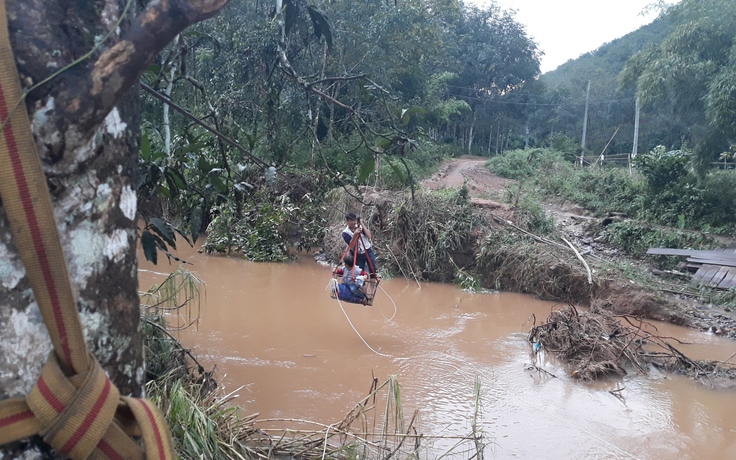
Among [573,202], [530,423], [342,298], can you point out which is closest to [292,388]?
[342,298]

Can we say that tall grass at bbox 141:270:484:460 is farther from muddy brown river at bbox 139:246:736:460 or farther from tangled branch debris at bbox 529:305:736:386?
tangled branch debris at bbox 529:305:736:386

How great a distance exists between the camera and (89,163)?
0.88m

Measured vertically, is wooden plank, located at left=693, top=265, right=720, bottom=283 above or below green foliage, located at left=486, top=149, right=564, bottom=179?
below

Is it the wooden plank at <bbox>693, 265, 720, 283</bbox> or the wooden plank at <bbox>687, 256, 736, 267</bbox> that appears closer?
the wooden plank at <bbox>693, 265, 720, 283</bbox>

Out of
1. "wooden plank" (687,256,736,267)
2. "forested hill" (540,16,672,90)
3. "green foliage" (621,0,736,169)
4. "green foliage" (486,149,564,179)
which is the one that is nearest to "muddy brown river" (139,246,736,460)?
"wooden plank" (687,256,736,267)

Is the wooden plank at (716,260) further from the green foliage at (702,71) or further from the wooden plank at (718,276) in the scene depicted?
the green foliage at (702,71)

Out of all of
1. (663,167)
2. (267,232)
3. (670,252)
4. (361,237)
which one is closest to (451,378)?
(361,237)

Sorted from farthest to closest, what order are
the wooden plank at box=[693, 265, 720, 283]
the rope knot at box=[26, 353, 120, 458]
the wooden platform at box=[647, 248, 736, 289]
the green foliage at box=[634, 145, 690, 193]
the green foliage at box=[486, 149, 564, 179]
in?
the green foliage at box=[486, 149, 564, 179] < the green foliage at box=[634, 145, 690, 193] < the wooden plank at box=[693, 265, 720, 283] < the wooden platform at box=[647, 248, 736, 289] < the rope knot at box=[26, 353, 120, 458]

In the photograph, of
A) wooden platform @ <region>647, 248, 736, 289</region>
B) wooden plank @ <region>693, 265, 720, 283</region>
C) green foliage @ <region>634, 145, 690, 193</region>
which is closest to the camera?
wooden platform @ <region>647, 248, 736, 289</region>

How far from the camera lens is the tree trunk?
797 mm

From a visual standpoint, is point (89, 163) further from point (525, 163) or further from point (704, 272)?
point (525, 163)

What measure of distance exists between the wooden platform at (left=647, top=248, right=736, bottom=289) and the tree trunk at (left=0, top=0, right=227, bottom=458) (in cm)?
1143

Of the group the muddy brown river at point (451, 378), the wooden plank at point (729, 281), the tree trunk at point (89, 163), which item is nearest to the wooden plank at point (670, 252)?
the wooden plank at point (729, 281)

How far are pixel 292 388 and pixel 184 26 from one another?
5061 millimetres
